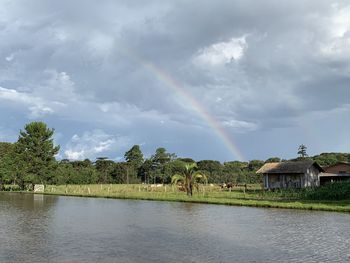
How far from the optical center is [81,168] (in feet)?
341

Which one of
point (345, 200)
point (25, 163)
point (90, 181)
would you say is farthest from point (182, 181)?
point (90, 181)

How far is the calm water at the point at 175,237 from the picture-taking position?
15516mm

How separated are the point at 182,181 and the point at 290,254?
112ft

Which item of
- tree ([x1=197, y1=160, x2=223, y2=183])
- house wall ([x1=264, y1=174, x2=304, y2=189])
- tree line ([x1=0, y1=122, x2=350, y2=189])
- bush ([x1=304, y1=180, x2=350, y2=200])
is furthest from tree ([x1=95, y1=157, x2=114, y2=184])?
bush ([x1=304, y1=180, x2=350, y2=200])

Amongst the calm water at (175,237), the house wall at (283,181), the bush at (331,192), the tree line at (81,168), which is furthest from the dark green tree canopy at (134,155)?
the calm water at (175,237)

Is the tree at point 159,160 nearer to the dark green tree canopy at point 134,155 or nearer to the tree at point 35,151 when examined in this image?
the dark green tree canopy at point 134,155

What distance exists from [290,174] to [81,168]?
194 feet

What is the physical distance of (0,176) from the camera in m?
70.1

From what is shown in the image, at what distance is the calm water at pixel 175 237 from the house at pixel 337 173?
39.4 meters

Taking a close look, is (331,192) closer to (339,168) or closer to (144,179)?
(339,168)

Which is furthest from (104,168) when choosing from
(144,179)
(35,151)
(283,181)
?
(283,181)

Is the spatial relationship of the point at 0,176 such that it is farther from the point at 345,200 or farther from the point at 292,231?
the point at 292,231

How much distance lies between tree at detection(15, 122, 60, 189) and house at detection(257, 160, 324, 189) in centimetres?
3614

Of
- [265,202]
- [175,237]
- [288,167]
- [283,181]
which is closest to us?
[175,237]
